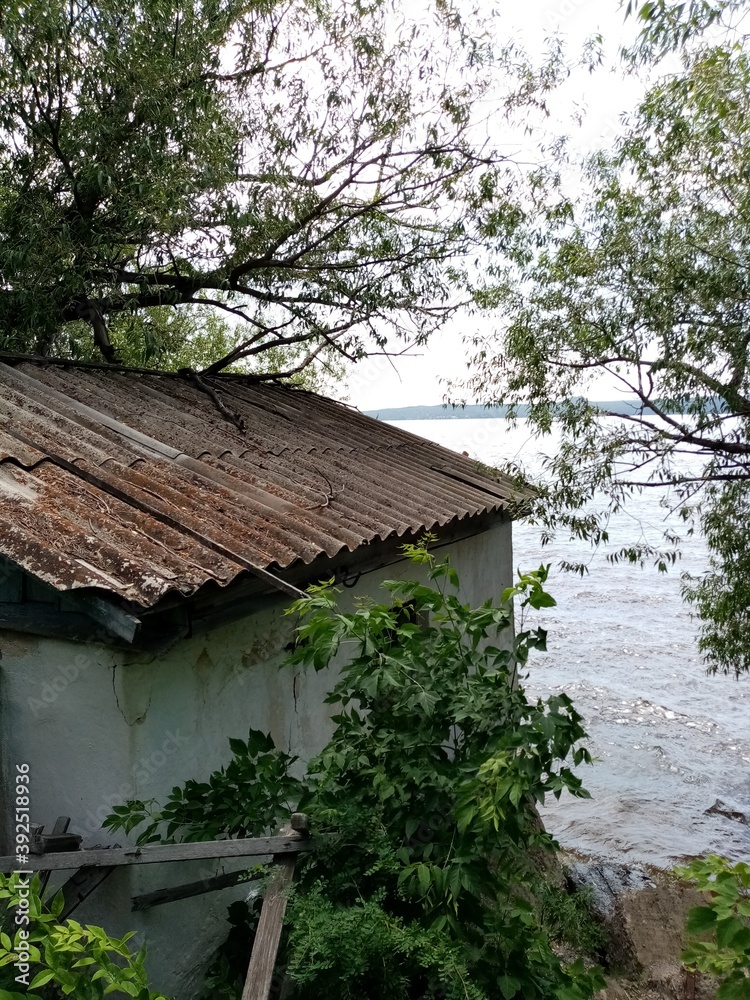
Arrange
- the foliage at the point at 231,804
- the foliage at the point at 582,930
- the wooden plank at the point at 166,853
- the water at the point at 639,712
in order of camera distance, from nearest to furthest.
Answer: the wooden plank at the point at 166,853
the foliage at the point at 231,804
the foliage at the point at 582,930
the water at the point at 639,712

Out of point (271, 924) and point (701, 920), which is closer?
point (701, 920)

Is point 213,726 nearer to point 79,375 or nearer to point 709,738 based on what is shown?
point 79,375

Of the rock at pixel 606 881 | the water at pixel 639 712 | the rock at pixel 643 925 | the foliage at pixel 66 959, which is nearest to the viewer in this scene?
the foliage at pixel 66 959

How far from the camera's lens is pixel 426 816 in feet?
10.4

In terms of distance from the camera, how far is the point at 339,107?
8.93 metres

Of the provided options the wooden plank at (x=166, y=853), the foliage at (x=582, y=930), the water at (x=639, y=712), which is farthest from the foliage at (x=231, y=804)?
the water at (x=639, y=712)

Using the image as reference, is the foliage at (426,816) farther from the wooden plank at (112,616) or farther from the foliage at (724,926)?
the wooden plank at (112,616)

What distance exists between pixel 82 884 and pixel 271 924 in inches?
42.3

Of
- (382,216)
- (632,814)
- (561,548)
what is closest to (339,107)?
(382,216)

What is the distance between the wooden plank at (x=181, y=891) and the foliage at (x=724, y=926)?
2150 mm

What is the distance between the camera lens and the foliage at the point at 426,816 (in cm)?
289

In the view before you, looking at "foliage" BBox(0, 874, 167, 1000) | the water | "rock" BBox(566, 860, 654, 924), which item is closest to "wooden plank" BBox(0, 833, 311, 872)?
"foliage" BBox(0, 874, 167, 1000)

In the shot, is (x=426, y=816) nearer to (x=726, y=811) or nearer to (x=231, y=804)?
(x=231, y=804)

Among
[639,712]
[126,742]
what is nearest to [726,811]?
[639,712]
